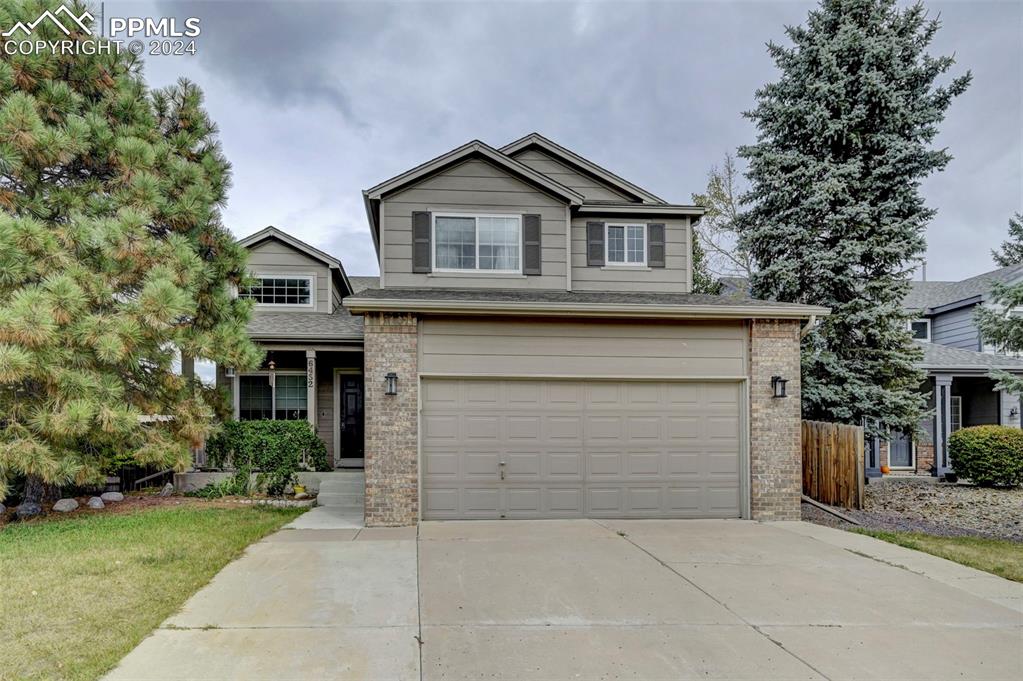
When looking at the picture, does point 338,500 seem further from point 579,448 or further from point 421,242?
point 421,242

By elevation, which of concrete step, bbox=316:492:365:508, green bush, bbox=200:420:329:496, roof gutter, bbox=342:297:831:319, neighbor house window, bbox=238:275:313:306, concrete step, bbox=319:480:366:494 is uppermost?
neighbor house window, bbox=238:275:313:306

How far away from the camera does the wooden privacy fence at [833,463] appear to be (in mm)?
9297

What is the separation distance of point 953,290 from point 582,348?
17678mm

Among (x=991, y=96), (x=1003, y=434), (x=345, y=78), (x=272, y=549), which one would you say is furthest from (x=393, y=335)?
(x=991, y=96)

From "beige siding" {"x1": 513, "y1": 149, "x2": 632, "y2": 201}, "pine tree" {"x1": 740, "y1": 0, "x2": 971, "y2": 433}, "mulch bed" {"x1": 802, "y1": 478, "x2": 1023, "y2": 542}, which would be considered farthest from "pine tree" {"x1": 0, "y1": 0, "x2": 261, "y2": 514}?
"pine tree" {"x1": 740, "y1": 0, "x2": 971, "y2": 433}

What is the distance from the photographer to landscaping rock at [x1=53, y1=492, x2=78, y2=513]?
866cm

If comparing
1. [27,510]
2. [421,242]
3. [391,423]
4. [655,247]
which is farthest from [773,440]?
[27,510]

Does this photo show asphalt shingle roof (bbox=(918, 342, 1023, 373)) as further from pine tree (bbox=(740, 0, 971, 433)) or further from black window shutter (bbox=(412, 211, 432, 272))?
black window shutter (bbox=(412, 211, 432, 272))

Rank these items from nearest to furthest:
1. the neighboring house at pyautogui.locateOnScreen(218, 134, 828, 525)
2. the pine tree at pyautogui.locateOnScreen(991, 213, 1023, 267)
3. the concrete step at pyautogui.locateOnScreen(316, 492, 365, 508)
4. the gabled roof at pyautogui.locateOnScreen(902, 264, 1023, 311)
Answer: the neighboring house at pyautogui.locateOnScreen(218, 134, 828, 525)
the concrete step at pyautogui.locateOnScreen(316, 492, 365, 508)
the gabled roof at pyautogui.locateOnScreen(902, 264, 1023, 311)
the pine tree at pyautogui.locateOnScreen(991, 213, 1023, 267)

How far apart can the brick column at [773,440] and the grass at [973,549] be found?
112 centimetres

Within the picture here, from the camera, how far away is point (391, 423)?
26.1ft

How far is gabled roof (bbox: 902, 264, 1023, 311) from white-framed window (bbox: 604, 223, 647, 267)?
10.4m

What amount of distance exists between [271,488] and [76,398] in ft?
12.2

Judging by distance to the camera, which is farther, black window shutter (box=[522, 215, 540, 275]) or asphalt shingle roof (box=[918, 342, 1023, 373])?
asphalt shingle roof (box=[918, 342, 1023, 373])
